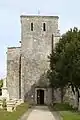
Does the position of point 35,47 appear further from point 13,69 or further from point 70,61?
point 70,61

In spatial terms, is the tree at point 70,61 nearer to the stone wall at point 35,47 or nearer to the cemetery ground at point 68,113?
the cemetery ground at point 68,113

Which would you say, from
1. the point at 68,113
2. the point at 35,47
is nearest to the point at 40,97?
the point at 35,47

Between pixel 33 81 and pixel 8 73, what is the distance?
4616 mm

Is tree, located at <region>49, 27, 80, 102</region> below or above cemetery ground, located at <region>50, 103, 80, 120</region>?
above

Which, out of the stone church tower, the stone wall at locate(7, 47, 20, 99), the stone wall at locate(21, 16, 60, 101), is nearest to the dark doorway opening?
the stone church tower

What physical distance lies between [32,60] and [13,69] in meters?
3.67

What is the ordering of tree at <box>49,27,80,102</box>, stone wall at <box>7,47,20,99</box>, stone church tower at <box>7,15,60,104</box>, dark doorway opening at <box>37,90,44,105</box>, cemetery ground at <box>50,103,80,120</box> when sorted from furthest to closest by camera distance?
dark doorway opening at <box>37,90,44,105</box>, stone wall at <box>7,47,20,99</box>, stone church tower at <box>7,15,60,104</box>, tree at <box>49,27,80,102</box>, cemetery ground at <box>50,103,80,120</box>

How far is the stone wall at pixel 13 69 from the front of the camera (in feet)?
232

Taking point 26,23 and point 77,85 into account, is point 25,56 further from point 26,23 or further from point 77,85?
point 77,85

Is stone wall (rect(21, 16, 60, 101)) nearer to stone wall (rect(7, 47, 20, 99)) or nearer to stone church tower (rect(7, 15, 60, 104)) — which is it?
stone church tower (rect(7, 15, 60, 104))

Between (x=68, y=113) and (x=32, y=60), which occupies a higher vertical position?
(x=32, y=60)

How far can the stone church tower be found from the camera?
2776 inches

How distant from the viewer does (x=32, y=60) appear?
7125 cm

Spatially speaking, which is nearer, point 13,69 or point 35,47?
point 13,69
